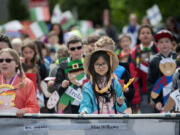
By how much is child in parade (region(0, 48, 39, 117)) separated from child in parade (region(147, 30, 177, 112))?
2115 mm

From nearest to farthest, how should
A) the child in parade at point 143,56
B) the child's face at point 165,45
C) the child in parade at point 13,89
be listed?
1. the child in parade at point 13,89
2. the child's face at point 165,45
3. the child in parade at point 143,56

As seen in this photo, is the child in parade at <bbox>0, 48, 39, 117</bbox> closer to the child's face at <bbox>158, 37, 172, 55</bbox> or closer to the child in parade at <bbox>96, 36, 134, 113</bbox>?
the child in parade at <bbox>96, 36, 134, 113</bbox>

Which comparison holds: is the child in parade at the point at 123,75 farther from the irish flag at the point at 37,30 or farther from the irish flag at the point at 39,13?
the irish flag at the point at 39,13

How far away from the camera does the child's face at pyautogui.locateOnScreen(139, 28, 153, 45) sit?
8.95 meters

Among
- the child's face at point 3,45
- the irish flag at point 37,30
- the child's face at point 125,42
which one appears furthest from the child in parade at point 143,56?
the irish flag at point 37,30

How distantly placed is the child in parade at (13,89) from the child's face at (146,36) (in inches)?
146

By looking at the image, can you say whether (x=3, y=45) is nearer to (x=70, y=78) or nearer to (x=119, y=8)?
(x=70, y=78)

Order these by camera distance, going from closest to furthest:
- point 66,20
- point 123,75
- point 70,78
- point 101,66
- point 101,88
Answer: point 101,88
point 101,66
point 123,75
point 70,78
point 66,20

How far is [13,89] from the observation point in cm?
557

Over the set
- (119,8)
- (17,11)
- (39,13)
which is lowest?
(39,13)

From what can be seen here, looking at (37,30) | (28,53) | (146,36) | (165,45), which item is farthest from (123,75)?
(37,30)

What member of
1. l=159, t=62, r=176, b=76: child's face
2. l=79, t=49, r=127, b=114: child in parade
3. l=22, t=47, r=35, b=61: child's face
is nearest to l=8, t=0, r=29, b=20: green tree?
l=22, t=47, r=35, b=61: child's face

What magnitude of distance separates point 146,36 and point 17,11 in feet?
156

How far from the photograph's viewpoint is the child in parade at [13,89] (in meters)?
5.45
